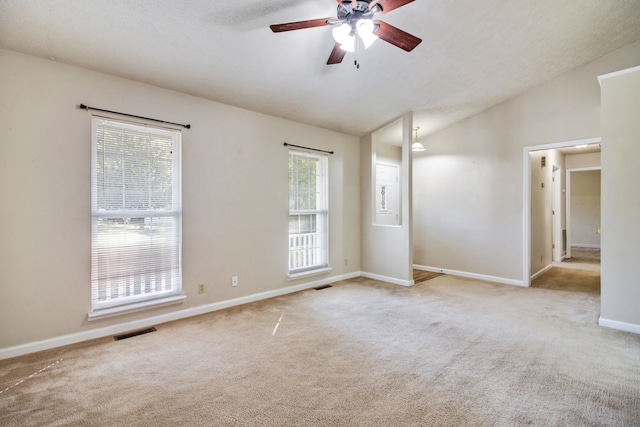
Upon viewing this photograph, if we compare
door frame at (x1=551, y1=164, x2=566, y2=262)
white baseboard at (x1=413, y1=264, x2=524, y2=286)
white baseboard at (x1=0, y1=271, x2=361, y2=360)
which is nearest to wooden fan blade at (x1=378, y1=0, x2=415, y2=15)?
white baseboard at (x1=0, y1=271, x2=361, y2=360)

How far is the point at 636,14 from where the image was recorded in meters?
3.26

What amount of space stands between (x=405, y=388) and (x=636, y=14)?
14.8 feet

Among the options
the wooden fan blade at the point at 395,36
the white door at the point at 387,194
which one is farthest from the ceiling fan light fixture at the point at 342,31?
the white door at the point at 387,194

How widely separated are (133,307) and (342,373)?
223cm

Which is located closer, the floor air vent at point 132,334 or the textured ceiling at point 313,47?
the textured ceiling at point 313,47

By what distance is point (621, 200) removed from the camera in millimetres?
3135

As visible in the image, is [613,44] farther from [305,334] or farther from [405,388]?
[305,334]

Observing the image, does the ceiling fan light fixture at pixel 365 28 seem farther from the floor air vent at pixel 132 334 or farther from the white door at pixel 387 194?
the white door at pixel 387 194

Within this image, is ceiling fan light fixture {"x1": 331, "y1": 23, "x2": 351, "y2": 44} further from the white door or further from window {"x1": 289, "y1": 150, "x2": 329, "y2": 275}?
the white door

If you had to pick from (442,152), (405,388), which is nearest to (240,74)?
(405,388)

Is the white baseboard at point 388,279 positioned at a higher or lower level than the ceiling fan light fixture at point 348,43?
lower

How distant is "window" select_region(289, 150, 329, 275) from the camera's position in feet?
15.0

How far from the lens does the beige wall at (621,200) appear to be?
3.06 m

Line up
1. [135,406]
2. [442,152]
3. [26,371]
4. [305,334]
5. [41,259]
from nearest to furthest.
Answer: [135,406] < [26,371] < [41,259] < [305,334] < [442,152]
